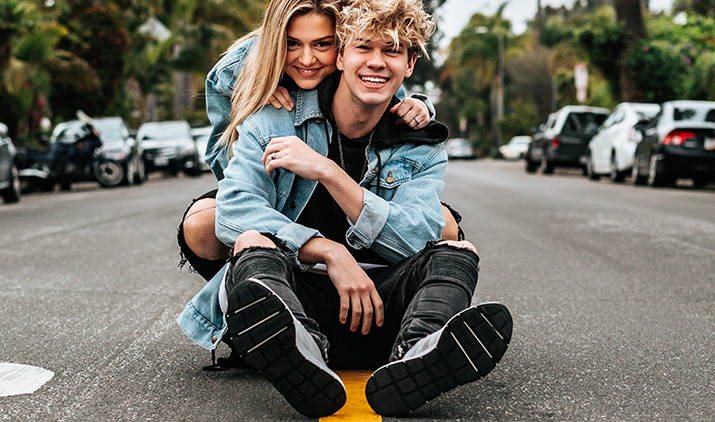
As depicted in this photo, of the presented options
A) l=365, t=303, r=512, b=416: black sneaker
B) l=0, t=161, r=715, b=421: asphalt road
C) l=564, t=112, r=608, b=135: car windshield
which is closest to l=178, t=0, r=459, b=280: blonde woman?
l=0, t=161, r=715, b=421: asphalt road

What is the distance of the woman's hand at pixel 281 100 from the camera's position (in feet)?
12.6

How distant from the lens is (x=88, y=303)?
5820 mm

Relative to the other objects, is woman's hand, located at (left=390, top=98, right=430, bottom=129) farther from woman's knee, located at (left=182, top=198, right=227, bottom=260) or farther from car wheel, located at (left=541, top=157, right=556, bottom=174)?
car wheel, located at (left=541, top=157, right=556, bottom=174)

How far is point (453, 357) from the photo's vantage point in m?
2.88

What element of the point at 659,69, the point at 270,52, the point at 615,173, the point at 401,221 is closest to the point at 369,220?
the point at 401,221

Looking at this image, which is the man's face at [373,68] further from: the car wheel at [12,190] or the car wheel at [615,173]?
the car wheel at [615,173]

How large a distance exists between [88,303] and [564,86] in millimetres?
50496

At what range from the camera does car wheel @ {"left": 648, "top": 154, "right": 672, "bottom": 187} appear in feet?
56.5

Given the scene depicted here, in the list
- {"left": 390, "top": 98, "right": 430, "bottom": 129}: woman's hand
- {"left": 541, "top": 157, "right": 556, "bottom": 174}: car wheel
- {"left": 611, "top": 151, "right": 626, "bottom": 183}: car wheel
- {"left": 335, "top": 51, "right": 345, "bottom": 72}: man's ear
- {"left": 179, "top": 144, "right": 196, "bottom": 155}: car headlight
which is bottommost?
{"left": 541, "top": 157, "right": 556, "bottom": 174}: car wheel

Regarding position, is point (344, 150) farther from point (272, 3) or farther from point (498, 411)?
point (498, 411)

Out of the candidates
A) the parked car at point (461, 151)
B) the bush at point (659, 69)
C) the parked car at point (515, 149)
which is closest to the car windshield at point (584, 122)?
the bush at point (659, 69)

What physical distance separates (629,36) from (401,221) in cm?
2599

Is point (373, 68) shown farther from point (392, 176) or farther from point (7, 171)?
point (7, 171)

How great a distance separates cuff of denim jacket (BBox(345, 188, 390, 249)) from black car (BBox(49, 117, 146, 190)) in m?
17.9
